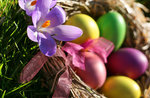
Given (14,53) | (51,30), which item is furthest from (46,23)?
(14,53)

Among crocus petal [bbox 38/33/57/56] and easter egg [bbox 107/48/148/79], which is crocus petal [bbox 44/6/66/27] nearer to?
crocus petal [bbox 38/33/57/56]

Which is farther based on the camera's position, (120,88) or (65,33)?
(120,88)

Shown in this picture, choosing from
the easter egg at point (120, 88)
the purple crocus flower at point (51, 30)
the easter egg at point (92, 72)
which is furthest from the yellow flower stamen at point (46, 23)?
the easter egg at point (120, 88)

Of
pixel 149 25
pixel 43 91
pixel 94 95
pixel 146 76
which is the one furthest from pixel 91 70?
pixel 149 25

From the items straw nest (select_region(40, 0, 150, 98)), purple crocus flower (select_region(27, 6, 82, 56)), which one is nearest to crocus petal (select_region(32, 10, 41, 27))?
purple crocus flower (select_region(27, 6, 82, 56))

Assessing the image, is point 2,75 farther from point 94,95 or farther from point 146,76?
point 146,76

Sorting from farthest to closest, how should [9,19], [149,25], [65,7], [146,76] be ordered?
[149,25], [146,76], [65,7], [9,19]

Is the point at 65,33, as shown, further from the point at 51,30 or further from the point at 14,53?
the point at 14,53
